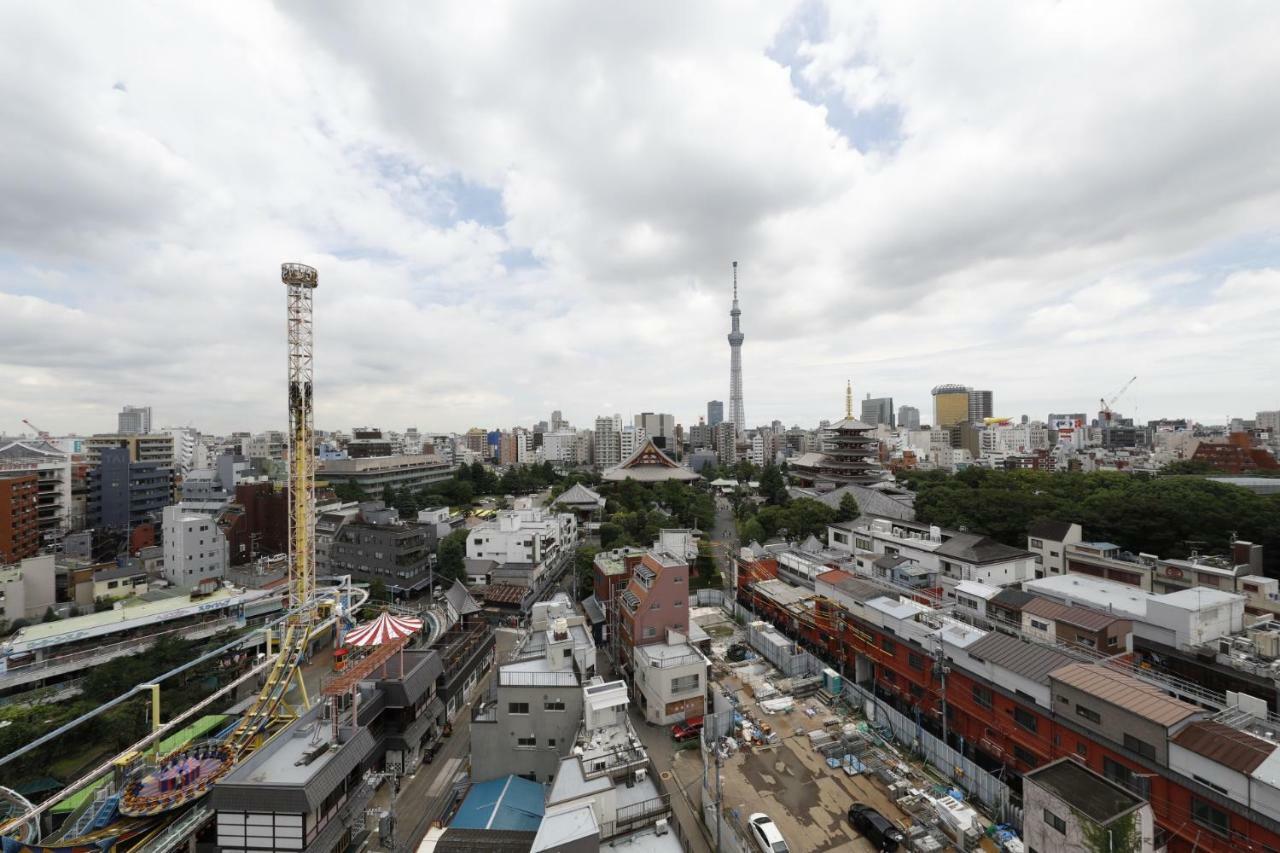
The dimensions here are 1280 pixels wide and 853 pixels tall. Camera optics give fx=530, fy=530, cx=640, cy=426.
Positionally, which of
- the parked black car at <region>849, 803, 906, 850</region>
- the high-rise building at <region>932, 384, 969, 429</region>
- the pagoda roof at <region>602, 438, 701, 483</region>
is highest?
the high-rise building at <region>932, 384, 969, 429</region>

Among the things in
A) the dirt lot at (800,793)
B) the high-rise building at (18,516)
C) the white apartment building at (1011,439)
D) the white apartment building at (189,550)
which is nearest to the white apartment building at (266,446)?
the high-rise building at (18,516)

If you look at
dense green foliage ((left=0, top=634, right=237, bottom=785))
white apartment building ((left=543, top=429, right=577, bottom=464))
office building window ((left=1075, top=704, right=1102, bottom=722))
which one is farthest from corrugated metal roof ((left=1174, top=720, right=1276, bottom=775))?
white apartment building ((left=543, top=429, right=577, bottom=464))

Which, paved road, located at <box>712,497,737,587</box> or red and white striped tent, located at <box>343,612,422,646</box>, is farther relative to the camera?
paved road, located at <box>712,497,737,587</box>

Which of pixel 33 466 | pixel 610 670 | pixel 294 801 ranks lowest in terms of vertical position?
pixel 610 670

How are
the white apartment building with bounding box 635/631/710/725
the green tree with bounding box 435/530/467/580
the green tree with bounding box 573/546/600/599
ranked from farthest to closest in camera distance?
the green tree with bounding box 435/530/467/580 → the green tree with bounding box 573/546/600/599 → the white apartment building with bounding box 635/631/710/725

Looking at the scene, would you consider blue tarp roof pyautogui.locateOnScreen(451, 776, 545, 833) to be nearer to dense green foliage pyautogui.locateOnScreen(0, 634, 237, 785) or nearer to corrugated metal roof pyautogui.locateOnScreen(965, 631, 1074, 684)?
dense green foliage pyautogui.locateOnScreen(0, 634, 237, 785)

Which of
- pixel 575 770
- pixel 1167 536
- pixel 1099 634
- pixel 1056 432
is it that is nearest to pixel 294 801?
pixel 575 770

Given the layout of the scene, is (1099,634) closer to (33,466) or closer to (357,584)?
(357,584)
